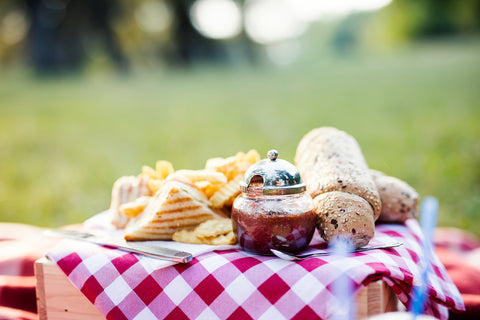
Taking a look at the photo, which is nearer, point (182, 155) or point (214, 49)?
point (182, 155)

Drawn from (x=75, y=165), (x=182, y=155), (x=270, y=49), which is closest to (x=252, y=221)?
(x=182, y=155)

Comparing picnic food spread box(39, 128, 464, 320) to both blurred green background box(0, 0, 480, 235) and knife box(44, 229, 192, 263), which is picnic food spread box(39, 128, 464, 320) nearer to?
knife box(44, 229, 192, 263)

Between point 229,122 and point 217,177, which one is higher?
point 217,177

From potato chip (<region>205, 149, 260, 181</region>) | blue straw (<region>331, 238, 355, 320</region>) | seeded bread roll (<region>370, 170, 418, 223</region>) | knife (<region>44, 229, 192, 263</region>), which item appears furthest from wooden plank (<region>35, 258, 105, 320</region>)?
seeded bread roll (<region>370, 170, 418, 223</region>)

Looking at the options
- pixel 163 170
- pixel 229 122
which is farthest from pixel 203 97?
pixel 163 170

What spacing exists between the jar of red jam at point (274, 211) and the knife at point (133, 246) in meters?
0.19

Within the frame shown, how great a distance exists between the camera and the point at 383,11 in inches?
543

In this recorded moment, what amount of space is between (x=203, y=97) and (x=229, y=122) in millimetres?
1685

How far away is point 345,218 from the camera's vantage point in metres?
1.28

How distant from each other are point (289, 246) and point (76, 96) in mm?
7435

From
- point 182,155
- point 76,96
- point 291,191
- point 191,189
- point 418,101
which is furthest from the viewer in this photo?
point 76,96

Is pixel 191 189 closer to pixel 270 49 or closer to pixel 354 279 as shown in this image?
pixel 354 279

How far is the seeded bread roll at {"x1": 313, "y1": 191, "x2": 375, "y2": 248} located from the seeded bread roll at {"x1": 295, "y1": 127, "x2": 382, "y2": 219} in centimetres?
6

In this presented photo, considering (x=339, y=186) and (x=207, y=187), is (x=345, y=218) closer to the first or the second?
(x=339, y=186)
